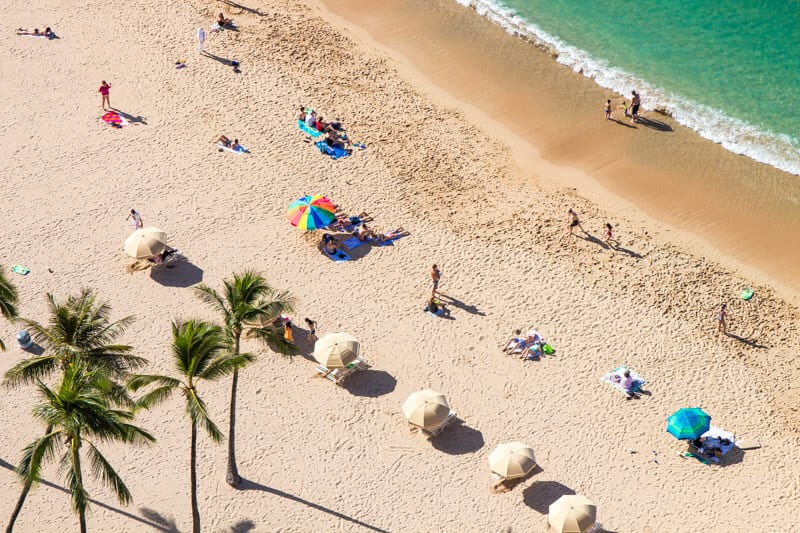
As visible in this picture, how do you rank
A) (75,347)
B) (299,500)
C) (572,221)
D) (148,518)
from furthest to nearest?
(572,221)
(299,500)
(148,518)
(75,347)

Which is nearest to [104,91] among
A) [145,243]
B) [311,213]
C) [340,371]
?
[145,243]

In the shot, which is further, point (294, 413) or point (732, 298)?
point (732, 298)

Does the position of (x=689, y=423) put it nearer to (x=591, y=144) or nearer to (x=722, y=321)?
(x=722, y=321)

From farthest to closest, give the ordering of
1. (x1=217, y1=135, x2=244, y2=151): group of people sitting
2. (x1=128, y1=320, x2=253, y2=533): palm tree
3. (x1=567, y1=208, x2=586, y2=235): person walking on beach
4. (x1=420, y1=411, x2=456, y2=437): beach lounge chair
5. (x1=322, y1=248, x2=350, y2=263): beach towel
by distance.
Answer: (x1=217, y1=135, x2=244, y2=151): group of people sitting, (x1=567, y1=208, x2=586, y2=235): person walking on beach, (x1=322, y1=248, x2=350, y2=263): beach towel, (x1=420, y1=411, x2=456, y2=437): beach lounge chair, (x1=128, y1=320, x2=253, y2=533): palm tree

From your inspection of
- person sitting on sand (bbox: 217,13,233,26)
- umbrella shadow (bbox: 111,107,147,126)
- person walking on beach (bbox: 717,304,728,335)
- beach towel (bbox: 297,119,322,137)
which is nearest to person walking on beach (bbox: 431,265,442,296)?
person walking on beach (bbox: 717,304,728,335)

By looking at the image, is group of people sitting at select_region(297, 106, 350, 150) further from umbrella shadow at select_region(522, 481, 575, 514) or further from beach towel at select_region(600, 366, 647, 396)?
umbrella shadow at select_region(522, 481, 575, 514)

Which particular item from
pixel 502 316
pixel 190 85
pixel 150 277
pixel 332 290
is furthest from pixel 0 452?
pixel 190 85

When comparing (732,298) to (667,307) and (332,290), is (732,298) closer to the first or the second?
(667,307)
